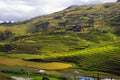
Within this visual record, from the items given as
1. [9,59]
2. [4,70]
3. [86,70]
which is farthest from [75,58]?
[4,70]

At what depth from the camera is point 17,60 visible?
175875mm

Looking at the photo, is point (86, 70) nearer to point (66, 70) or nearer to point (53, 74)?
point (66, 70)

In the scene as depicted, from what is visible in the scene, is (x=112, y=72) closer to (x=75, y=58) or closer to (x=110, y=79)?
(x=110, y=79)

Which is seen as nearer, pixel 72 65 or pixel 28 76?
pixel 28 76

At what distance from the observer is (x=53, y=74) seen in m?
146

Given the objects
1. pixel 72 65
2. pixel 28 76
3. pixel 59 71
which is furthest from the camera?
pixel 72 65

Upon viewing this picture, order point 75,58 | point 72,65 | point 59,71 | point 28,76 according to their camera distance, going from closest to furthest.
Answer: point 28,76 → point 59,71 → point 72,65 → point 75,58

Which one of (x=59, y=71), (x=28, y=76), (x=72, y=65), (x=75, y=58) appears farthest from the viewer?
(x=75, y=58)

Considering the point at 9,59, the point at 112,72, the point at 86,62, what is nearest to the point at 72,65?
the point at 86,62

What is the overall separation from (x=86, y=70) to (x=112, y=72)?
1288cm

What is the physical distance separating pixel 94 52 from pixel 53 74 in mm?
52085

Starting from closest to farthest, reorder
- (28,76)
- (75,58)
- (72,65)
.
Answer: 1. (28,76)
2. (72,65)
3. (75,58)

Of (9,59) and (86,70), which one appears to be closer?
(86,70)

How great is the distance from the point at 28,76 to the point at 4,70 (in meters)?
13.8
